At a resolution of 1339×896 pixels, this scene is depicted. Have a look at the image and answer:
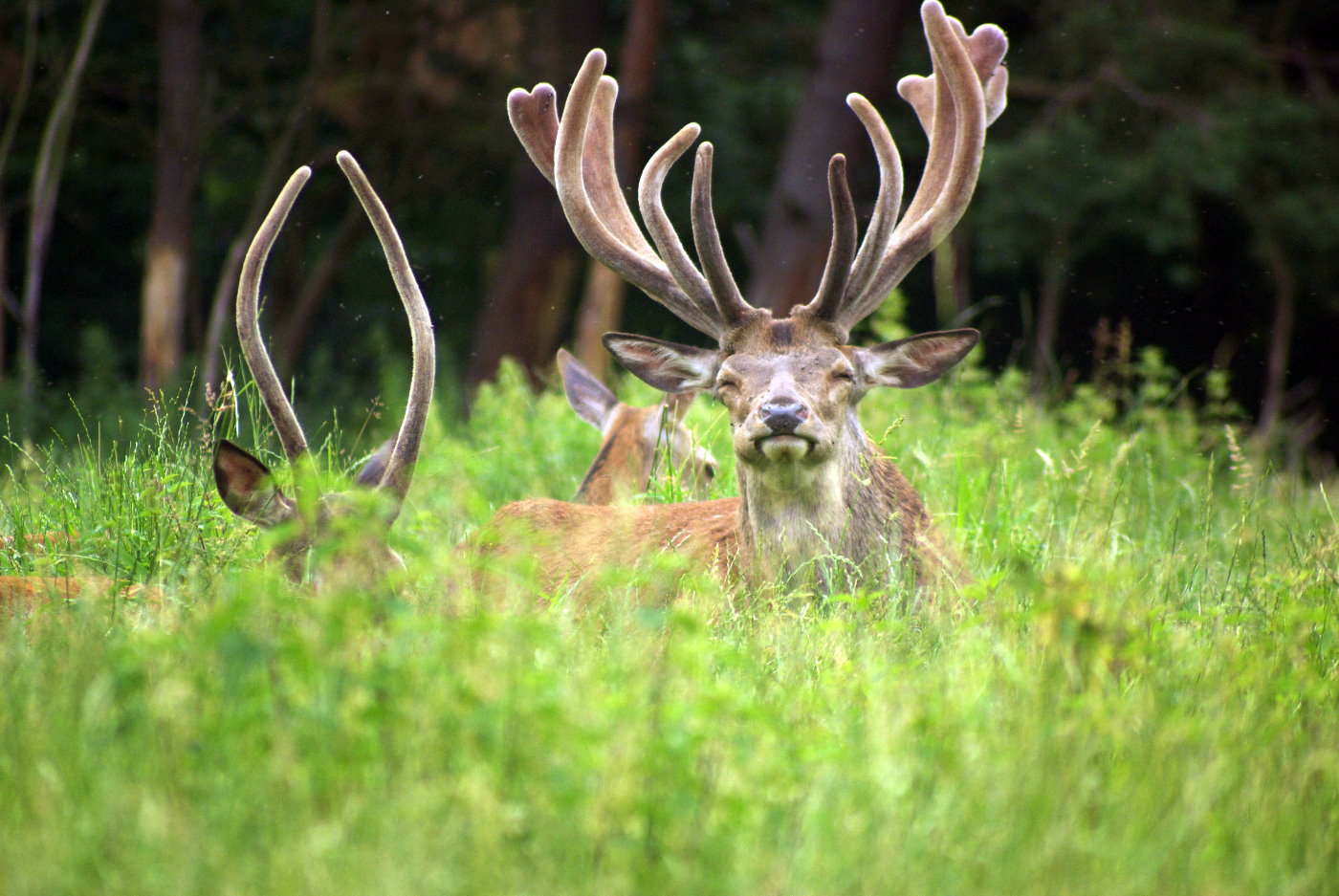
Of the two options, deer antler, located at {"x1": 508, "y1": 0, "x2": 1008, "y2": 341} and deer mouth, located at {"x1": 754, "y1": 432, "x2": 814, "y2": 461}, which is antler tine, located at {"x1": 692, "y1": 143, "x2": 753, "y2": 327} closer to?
deer antler, located at {"x1": 508, "y1": 0, "x2": 1008, "y2": 341}

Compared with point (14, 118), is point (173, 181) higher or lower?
lower

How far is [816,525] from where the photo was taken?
492 cm

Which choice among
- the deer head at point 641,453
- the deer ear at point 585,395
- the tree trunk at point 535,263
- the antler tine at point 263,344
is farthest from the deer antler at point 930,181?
the tree trunk at point 535,263

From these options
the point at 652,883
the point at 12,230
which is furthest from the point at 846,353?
the point at 12,230

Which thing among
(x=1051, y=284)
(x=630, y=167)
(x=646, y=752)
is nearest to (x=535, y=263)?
(x=630, y=167)

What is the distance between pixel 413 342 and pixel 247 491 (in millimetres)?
662

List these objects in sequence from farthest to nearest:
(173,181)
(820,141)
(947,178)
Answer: (173,181)
(820,141)
(947,178)

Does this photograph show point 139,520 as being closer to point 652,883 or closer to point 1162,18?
point 652,883

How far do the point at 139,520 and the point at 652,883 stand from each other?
2755 mm

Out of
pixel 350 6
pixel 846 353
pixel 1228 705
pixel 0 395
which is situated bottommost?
pixel 0 395

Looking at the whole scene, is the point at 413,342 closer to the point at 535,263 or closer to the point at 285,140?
the point at 535,263

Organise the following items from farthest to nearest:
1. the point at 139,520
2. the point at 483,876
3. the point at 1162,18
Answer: the point at 1162,18 → the point at 139,520 → the point at 483,876

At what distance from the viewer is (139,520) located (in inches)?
185

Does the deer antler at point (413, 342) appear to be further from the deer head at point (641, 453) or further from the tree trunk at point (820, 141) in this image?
the tree trunk at point (820, 141)
